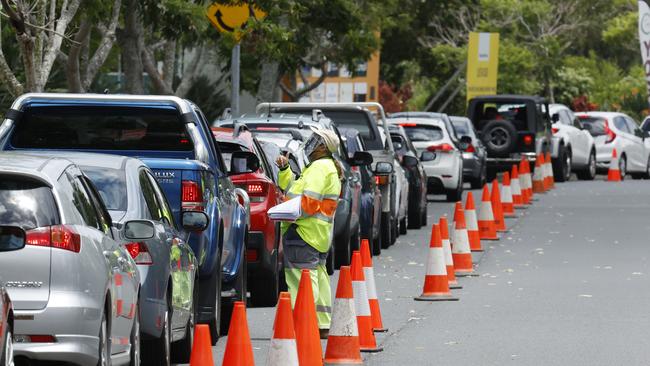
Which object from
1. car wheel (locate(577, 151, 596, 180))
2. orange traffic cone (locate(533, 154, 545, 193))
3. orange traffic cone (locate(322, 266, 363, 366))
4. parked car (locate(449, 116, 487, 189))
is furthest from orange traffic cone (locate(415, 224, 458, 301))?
car wheel (locate(577, 151, 596, 180))

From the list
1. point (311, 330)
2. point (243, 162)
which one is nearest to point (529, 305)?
point (243, 162)

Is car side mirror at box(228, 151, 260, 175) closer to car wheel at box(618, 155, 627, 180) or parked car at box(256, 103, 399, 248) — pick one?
parked car at box(256, 103, 399, 248)

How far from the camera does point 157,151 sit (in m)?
13.6

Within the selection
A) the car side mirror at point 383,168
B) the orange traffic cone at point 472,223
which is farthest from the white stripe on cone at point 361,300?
the car side mirror at point 383,168

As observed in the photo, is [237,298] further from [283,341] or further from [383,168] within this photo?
[383,168]

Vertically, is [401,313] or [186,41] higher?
[186,41]

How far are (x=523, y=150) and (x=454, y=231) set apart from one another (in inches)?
806

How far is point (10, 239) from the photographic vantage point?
28.4 feet

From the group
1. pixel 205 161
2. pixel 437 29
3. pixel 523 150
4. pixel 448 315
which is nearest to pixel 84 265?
pixel 205 161

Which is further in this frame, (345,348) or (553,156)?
(553,156)

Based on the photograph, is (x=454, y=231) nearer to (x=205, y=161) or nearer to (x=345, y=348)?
(x=205, y=161)

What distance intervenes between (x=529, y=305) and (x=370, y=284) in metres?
3.32

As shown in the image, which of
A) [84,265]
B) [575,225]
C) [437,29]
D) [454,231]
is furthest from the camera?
[437,29]

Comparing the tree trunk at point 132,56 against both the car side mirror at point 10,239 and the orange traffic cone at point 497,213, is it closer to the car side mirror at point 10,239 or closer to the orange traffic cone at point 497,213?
the orange traffic cone at point 497,213
